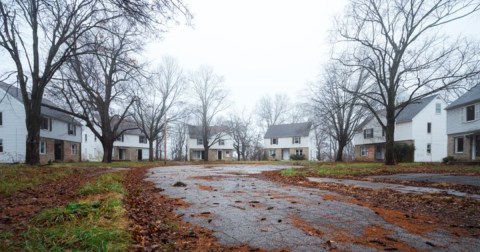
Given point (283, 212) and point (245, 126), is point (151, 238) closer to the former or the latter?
point (283, 212)

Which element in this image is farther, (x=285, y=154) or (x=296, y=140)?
(x=285, y=154)

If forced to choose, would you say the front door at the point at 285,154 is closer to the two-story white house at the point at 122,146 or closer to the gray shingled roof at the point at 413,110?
the gray shingled roof at the point at 413,110

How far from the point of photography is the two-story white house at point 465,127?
26.3m

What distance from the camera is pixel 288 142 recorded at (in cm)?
6328

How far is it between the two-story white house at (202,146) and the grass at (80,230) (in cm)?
6198

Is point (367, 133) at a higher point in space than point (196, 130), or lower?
lower

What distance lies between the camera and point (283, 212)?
186 inches

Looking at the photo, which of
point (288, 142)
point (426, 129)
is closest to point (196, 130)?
point (288, 142)

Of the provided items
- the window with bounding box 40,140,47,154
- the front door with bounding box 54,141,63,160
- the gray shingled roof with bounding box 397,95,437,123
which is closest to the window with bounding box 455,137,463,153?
the gray shingled roof with bounding box 397,95,437,123

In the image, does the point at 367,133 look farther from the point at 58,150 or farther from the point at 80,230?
the point at 80,230

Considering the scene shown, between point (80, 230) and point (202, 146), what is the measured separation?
215ft

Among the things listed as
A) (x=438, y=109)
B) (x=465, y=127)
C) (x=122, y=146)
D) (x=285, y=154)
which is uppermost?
(x=438, y=109)

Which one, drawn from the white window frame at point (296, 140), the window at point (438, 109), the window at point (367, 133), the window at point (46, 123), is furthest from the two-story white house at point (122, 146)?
the window at point (438, 109)

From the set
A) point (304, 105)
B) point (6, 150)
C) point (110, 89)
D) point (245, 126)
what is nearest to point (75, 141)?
point (6, 150)
